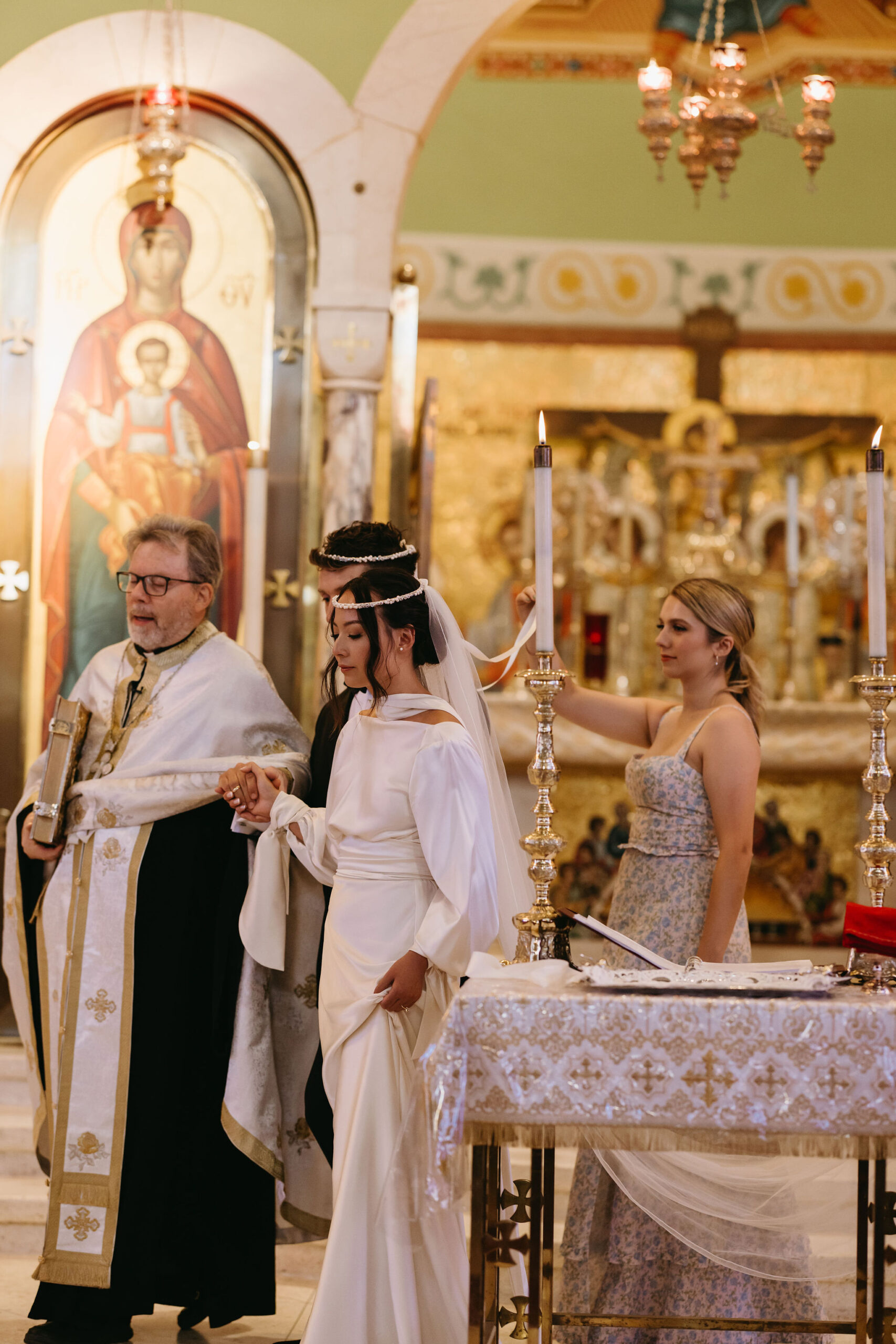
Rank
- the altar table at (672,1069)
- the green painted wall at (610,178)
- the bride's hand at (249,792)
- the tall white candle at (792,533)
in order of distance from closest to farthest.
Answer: the altar table at (672,1069) → the bride's hand at (249,792) → the tall white candle at (792,533) → the green painted wall at (610,178)

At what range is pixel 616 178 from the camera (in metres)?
9.64

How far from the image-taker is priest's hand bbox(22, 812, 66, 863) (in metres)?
3.87

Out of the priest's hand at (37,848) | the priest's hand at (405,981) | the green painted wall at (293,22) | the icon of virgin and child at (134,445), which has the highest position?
the green painted wall at (293,22)

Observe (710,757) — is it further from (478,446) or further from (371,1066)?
(478,446)

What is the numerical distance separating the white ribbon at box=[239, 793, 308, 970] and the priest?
173 millimetres

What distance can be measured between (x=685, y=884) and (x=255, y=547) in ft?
6.18

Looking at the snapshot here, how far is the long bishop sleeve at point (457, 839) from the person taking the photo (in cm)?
299

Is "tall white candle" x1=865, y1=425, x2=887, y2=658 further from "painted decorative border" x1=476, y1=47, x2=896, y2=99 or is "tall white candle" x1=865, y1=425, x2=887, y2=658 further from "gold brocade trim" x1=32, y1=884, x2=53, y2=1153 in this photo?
"painted decorative border" x1=476, y1=47, x2=896, y2=99

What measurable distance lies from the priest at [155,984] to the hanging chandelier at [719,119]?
4.07 meters

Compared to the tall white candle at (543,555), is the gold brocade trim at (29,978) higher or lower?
lower

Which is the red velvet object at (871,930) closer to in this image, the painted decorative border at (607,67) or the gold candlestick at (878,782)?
the gold candlestick at (878,782)

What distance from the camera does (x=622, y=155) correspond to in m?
9.66

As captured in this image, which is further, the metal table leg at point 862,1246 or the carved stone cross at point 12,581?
the carved stone cross at point 12,581

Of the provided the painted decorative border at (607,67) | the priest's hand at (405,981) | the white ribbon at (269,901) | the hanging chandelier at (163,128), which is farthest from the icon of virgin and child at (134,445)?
the painted decorative border at (607,67)
